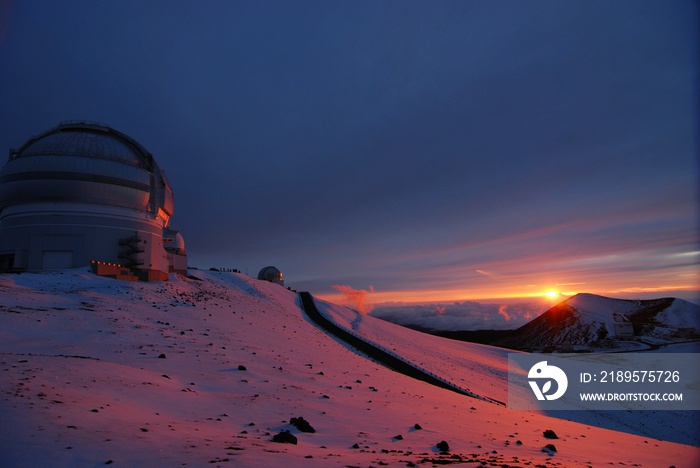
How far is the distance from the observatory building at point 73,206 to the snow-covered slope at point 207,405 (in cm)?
1547

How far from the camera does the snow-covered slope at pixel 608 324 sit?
3816 inches

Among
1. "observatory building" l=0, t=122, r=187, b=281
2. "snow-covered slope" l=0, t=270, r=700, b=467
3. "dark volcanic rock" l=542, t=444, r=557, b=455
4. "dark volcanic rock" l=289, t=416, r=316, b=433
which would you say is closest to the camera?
"snow-covered slope" l=0, t=270, r=700, b=467

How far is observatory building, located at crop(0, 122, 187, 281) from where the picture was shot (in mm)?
38219

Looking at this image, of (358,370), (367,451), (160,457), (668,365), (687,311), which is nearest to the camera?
(160,457)

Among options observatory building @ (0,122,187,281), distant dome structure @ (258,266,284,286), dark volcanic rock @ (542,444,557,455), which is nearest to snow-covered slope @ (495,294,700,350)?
distant dome structure @ (258,266,284,286)

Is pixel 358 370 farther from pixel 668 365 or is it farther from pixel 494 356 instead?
pixel 668 365

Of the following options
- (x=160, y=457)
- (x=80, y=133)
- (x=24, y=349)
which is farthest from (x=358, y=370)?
(x=80, y=133)

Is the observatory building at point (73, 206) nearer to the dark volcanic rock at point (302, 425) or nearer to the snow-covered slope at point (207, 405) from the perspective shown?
the snow-covered slope at point (207, 405)

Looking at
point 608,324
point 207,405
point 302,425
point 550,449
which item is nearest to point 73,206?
point 207,405

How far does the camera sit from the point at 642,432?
26500mm

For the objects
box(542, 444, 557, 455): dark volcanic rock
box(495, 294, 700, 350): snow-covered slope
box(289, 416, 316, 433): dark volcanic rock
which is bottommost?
box(495, 294, 700, 350): snow-covered slope

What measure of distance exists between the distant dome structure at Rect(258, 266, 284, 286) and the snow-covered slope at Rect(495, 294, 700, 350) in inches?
2861

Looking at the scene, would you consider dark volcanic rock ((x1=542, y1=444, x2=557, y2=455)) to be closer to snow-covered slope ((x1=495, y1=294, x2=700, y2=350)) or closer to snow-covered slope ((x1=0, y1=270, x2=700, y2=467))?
snow-covered slope ((x1=0, y1=270, x2=700, y2=467))

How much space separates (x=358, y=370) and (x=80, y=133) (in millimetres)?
41087
